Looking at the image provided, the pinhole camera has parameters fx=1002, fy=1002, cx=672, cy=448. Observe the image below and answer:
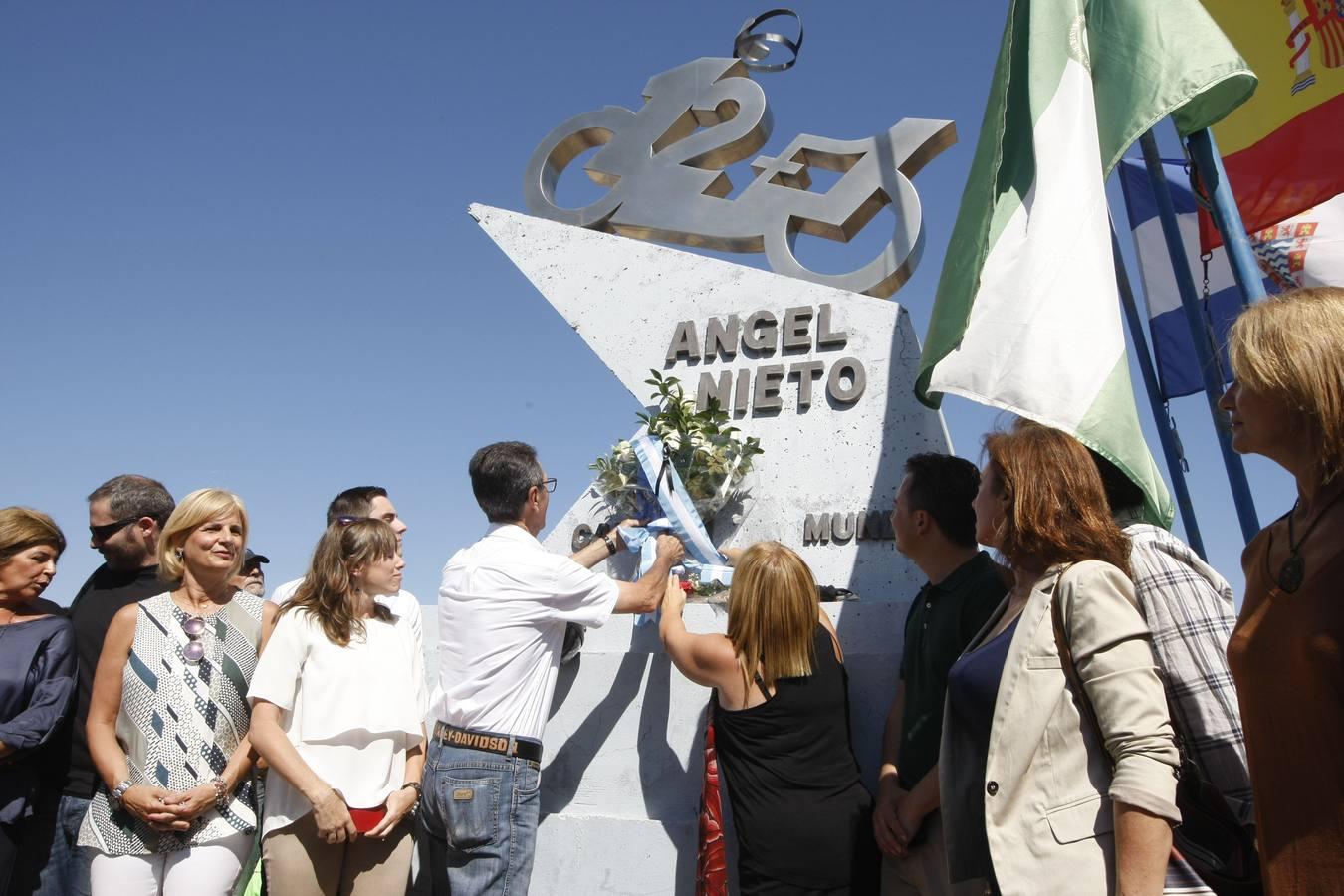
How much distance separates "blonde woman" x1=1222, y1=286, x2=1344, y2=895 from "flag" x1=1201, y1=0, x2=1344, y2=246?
3.73 meters

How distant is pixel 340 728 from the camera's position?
3.07 metres

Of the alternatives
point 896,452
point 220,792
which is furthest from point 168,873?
point 896,452

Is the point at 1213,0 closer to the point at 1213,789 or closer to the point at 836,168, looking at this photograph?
the point at 836,168

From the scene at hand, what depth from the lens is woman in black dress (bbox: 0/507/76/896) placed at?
311cm

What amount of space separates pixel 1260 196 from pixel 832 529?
2.76 m

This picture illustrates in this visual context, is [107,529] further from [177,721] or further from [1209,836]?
[1209,836]

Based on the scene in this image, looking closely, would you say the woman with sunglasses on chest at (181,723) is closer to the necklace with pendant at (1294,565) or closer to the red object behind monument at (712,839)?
the red object behind monument at (712,839)

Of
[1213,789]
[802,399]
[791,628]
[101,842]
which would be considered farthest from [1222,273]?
[101,842]

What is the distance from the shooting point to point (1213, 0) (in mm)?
5277

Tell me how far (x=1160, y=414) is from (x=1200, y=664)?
2.96 meters

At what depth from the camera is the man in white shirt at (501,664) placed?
3150 mm

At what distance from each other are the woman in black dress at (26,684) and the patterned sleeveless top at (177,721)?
0.92 ft

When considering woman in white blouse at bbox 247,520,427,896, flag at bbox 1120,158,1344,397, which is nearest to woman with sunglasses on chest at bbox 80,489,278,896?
woman in white blouse at bbox 247,520,427,896

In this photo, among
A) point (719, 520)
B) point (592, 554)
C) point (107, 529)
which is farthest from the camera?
point (719, 520)
